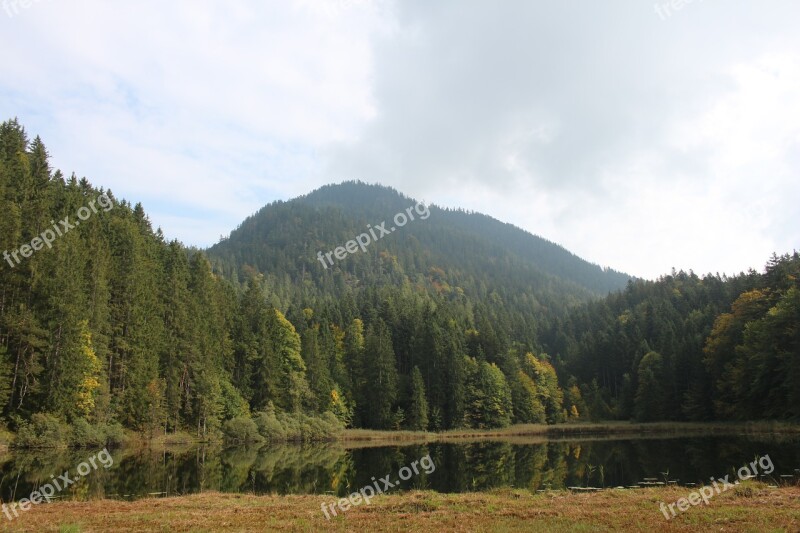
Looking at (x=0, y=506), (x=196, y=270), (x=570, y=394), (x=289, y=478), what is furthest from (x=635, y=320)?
(x=0, y=506)

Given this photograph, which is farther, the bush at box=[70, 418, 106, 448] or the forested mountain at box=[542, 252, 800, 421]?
the forested mountain at box=[542, 252, 800, 421]

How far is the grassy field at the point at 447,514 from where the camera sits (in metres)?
16.2

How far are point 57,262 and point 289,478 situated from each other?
33.8 m

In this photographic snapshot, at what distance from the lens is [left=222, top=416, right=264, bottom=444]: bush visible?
68.6 metres

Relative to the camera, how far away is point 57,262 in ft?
Answer: 170

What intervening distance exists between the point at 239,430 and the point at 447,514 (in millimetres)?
56146

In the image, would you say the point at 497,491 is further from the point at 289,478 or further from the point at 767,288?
the point at 767,288
